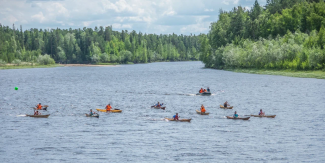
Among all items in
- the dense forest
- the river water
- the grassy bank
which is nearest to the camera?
the river water

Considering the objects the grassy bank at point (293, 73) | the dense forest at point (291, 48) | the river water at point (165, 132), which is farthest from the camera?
the dense forest at point (291, 48)

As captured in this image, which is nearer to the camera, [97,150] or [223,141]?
[97,150]

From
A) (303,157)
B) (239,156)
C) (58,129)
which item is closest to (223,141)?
(239,156)

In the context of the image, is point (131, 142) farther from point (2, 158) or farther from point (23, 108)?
point (23, 108)

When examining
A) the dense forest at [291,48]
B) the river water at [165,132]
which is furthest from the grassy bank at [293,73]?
the river water at [165,132]

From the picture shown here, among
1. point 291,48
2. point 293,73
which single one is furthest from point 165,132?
point 291,48

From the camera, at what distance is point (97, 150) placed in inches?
2020

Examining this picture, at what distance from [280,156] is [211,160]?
838cm

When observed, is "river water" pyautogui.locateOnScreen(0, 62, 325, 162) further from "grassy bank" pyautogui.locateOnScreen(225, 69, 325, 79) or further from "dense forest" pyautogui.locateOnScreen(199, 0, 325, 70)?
"dense forest" pyautogui.locateOnScreen(199, 0, 325, 70)

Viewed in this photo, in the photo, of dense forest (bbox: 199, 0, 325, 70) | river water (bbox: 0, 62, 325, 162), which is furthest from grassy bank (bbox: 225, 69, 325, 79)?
river water (bbox: 0, 62, 325, 162)

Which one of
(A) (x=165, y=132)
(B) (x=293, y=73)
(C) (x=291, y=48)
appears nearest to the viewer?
(A) (x=165, y=132)

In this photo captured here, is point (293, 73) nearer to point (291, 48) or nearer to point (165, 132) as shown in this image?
point (291, 48)

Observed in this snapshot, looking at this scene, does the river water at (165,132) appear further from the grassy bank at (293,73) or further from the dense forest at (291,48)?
the dense forest at (291,48)

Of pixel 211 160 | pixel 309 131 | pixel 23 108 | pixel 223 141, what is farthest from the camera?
pixel 23 108
